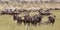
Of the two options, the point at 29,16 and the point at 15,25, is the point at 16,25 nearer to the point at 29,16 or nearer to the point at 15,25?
the point at 15,25

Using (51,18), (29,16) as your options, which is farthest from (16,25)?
(51,18)

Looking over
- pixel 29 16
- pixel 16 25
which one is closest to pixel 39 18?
pixel 29 16

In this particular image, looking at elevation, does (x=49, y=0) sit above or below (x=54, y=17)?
above

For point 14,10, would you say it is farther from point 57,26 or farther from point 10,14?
point 57,26

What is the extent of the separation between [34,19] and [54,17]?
0.61 feet

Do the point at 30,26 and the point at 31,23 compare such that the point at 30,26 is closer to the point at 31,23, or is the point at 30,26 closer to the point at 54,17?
the point at 31,23

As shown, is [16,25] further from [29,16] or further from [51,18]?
[51,18]

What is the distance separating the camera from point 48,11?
1190mm

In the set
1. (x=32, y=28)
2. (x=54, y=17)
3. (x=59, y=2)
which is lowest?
(x=32, y=28)

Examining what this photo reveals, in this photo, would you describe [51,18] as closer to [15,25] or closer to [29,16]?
[29,16]

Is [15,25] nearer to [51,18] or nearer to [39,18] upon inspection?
[39,18]

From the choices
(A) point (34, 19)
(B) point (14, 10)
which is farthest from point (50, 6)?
(B) point (14, 10)

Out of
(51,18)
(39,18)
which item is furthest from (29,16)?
(51,18)

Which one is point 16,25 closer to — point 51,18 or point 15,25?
point 15,25
